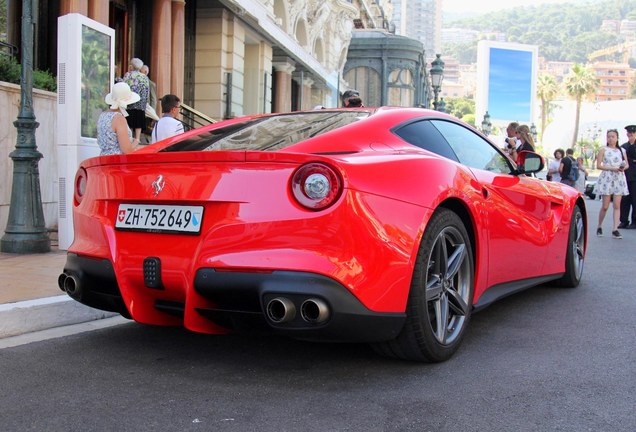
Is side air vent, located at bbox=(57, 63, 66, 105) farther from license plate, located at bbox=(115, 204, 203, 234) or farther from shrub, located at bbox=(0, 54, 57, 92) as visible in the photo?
license plate, located at bbox=(115, 204, 203, 234)

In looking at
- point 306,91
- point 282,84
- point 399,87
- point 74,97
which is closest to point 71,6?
point 74,97

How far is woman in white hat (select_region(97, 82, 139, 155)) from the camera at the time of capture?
6.71m

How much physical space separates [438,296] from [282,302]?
0.98m

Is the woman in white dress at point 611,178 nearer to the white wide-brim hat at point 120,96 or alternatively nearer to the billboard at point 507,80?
the white wide-brim hat at point 120,96

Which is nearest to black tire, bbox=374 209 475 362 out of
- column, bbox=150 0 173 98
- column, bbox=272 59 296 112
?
column, bbox=150 0 173 98

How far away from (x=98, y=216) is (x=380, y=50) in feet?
127

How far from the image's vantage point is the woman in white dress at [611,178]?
11328mm

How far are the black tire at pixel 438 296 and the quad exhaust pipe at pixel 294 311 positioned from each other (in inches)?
21.0

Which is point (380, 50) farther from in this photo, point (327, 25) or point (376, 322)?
point (376, 322)

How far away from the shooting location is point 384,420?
271cm

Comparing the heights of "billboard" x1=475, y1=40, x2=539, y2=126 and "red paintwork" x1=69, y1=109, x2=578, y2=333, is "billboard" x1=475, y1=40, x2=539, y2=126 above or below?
above

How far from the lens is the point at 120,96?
6715 millimetres

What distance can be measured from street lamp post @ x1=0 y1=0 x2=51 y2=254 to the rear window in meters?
3.81

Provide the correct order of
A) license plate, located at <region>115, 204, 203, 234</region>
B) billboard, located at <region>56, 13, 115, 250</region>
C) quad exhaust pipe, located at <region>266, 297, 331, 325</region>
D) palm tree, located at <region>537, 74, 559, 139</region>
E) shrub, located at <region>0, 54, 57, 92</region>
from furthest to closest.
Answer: palm tree, located at <region>537, 74, 559, 139</region> < shrub, located at <region>0, 54, 57, 92</region> < billboard, located at <region>56, 13, 115, 250</region> < license plate, located at <region>115, 204, 203, 234</region> < quad exhaust pipe, located at <region>266, 297, 331, 325</region>
